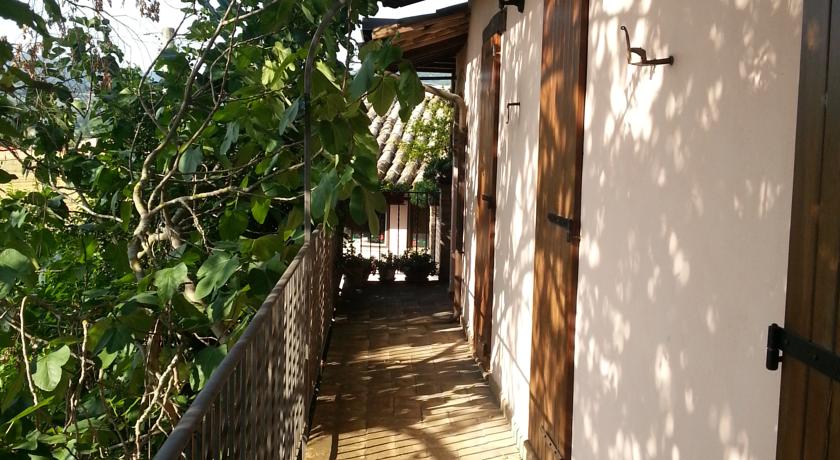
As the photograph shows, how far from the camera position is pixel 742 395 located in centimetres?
172

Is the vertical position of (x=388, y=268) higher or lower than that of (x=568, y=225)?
lower

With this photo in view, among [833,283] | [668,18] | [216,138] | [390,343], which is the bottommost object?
[390,343]

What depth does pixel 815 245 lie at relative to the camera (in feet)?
4.53

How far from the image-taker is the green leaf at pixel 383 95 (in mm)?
2875

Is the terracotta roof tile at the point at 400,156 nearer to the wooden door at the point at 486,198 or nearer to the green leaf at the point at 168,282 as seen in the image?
the wooden door at the point at 486,198

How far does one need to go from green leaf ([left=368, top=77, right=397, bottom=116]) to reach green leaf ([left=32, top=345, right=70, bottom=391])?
139 centimetres

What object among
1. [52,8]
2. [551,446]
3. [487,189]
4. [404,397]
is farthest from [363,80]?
[487,189]

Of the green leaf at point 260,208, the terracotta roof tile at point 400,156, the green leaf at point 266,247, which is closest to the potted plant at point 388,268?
the terracotta roof tile at point 400,156

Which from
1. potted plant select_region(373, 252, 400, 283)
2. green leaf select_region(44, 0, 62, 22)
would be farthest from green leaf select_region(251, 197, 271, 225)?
potted plant select_region(373, 252, 400, 283)

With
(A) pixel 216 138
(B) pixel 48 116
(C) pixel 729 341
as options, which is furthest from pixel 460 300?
(C) pixel 729 341

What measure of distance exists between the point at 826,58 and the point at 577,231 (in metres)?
1.86

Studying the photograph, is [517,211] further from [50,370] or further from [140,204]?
[50,370]

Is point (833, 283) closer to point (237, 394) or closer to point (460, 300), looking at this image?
point (237, 394)

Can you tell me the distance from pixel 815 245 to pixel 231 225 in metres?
2.72
